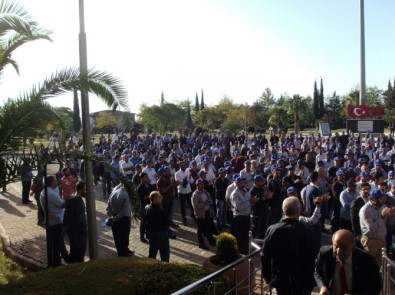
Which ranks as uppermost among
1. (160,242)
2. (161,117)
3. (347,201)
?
(161,117)

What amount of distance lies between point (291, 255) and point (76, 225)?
467 centimetres

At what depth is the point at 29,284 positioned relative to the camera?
6.00m

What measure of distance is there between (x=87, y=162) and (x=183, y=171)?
542cm

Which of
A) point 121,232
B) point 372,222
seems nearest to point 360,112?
point 372,222

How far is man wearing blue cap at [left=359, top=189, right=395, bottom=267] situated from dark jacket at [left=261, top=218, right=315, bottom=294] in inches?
126

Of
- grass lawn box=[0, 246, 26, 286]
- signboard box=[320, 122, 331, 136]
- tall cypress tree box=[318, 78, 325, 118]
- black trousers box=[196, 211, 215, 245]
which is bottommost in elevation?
grass lawn box=[0, 246, 26, 286]

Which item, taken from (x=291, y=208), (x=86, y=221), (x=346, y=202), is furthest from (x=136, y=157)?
(x=291, y=208)

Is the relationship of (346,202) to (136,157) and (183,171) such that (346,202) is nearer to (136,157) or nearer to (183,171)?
(183,171)

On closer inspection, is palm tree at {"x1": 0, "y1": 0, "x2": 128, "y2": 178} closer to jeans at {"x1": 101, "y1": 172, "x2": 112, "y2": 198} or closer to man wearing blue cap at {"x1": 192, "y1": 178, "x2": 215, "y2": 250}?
man wearing blue cap at {"x1": 192, "y1": 178, "x2": 215, "y2": 250}

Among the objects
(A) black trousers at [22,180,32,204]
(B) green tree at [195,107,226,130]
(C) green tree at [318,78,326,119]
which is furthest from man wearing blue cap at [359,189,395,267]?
(C) green tree at [318,78,326,119]

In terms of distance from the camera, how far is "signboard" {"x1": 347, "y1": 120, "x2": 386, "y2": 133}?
22891mm

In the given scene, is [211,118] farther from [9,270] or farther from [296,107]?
[9,270]

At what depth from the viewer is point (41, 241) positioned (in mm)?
10383

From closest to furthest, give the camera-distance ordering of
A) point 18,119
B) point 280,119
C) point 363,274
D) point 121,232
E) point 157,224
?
point 363,274, point 18,119, point 157,224, point 121,232, point 280,119
